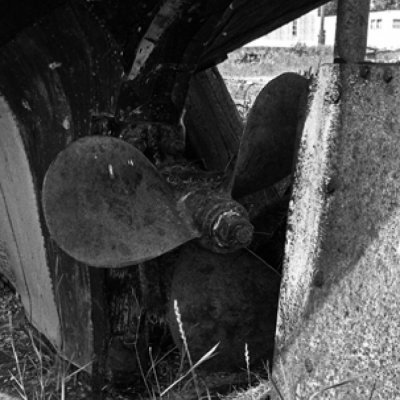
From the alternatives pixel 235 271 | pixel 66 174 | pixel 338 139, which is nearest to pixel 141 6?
pixel 66 174

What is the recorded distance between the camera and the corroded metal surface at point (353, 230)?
2.26m

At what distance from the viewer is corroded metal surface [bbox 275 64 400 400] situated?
226 centimetres

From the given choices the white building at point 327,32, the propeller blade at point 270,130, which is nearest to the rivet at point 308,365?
the propeller blade at point 270,130

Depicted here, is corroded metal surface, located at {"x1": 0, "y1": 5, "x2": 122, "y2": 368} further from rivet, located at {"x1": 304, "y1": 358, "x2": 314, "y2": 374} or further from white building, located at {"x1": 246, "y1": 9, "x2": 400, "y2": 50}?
white building, located at {"x1": 246, "y1": 9, "x2": 400, "y2": 50}

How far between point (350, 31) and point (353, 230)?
75 centimetres

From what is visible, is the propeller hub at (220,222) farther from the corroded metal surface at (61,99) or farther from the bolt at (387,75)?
the bolt at (387,75)

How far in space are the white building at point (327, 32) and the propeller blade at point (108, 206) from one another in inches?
1663

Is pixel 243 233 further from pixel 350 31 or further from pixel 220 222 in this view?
pixel 350 31

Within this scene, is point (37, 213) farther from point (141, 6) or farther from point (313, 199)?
point (313, 199)

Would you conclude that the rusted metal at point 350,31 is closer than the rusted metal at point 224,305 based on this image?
Yes

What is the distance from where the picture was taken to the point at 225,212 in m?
2.58

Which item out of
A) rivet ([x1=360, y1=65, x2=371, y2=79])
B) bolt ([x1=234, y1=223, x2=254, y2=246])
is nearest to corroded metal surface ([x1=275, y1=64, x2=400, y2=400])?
rivet ([x1=360, y1=65, x2=371, y2=79])

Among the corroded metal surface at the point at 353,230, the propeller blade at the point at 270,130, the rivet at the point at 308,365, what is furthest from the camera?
the propeller blade at the point at 270,130

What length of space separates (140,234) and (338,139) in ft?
2.34
